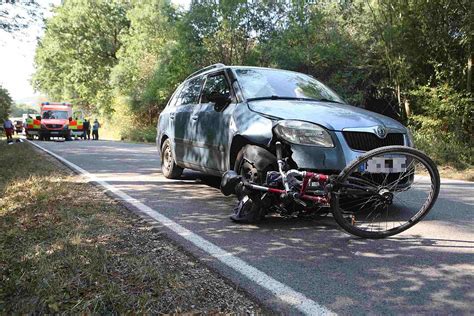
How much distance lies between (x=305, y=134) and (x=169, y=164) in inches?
156

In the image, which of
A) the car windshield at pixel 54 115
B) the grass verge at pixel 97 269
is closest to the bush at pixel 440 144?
the grass verge at pixel 97 269

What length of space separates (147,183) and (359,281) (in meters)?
4.89

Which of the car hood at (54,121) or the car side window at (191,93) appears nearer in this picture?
A: the car side window at (191,93)

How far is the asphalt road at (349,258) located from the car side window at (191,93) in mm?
1738

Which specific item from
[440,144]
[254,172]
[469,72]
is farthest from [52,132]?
[254,172]

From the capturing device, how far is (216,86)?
6000mm

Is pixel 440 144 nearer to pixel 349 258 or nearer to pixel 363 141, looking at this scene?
pixel 363 141

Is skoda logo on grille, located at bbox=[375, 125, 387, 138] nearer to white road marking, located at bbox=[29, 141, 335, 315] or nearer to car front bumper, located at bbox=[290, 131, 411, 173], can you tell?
car front bumper, located at bbox=[290, 131, 411, 173]

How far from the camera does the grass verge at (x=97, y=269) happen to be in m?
2.53

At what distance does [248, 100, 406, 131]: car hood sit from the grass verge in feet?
5.70

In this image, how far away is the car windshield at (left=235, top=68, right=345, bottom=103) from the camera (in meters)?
5.28

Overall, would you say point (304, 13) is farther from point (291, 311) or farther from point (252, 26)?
point (291, 311)

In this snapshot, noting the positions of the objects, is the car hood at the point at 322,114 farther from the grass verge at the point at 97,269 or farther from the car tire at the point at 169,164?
the car tire at the point at 169,164

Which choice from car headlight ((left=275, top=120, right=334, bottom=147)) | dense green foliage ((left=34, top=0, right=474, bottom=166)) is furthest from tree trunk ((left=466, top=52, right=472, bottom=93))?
car headlight ((left=275, top=120, right=334, bottom=147))
